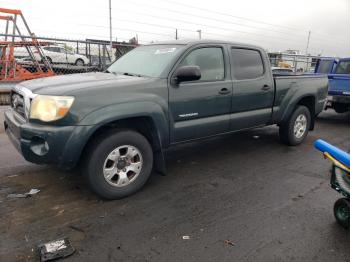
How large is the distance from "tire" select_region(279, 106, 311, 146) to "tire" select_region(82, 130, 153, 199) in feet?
10.2

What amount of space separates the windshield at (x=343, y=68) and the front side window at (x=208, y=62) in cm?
656

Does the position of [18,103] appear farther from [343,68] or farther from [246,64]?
[343,68]

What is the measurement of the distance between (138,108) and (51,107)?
91cm

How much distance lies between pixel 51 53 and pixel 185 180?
11.6m

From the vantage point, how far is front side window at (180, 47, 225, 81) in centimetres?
438

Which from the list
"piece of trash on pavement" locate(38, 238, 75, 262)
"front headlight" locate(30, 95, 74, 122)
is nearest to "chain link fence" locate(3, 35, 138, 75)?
"front headlight" locate(30, 95, 74, 122)

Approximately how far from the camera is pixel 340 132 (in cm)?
764

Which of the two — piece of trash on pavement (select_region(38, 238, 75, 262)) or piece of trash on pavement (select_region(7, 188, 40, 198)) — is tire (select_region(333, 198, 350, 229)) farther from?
piece of trash on pavement (select_region(7, 188, 40, 198))

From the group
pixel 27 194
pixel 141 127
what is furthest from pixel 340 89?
pixel 27 194

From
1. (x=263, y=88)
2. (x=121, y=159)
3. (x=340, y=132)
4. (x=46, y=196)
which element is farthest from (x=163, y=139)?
(x=340, y=132)

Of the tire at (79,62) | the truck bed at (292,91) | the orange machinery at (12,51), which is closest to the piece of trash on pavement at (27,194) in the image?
the truck bed at (292,91)

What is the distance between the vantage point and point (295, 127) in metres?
6.09

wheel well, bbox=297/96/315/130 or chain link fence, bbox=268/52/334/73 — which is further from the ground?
chain link fence, bbox=268/52/334/73

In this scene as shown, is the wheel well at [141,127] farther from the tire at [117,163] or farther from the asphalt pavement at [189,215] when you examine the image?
the asphalt pavement at [189,215]
